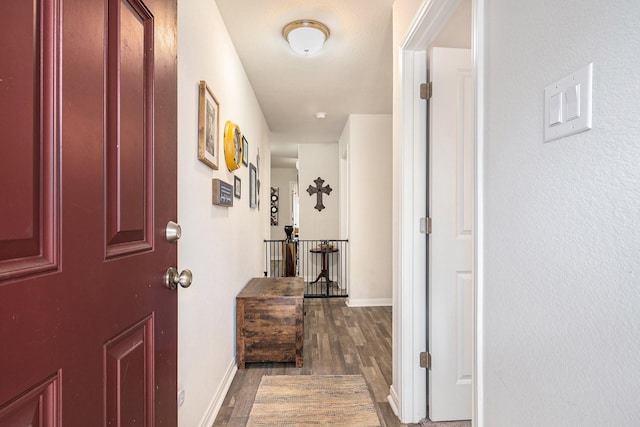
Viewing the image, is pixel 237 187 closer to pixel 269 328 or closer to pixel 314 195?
pixel 269 328

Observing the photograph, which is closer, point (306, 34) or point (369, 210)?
point (306, 34)

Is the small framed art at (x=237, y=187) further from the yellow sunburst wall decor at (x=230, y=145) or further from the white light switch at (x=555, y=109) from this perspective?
the white light switch at (x=555, y=109)

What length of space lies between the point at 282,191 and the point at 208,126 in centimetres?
783

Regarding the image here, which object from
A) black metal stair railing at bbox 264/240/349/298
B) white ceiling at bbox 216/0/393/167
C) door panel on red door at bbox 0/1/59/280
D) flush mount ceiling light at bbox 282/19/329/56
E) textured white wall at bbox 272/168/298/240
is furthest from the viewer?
textured white wall at bbox 272/168/298/240

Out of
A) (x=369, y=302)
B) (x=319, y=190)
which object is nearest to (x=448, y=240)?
(x=369, y=302)

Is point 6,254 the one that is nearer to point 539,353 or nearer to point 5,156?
point 5,156

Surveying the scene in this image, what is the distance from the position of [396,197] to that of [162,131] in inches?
56.1

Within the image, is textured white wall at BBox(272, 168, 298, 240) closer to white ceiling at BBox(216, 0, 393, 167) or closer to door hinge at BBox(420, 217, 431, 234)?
white ceiling at BBox(216, 0, 393, 167)

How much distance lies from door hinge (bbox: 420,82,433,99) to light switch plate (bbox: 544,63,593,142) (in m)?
1.24

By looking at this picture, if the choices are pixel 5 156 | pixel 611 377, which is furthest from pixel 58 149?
pixel 611 377

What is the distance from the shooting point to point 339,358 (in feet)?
9.32

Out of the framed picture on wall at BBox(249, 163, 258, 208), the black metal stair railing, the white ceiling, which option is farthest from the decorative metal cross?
the framed picture on wall at BBox(249, 163, 258, 208)

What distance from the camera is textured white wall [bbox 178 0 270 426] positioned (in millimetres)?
1562

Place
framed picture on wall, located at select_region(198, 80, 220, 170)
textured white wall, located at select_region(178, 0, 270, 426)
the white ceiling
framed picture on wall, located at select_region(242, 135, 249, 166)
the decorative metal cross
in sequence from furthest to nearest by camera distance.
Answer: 1. the decorative metal cross
2. framed picture on wall, located at select_region(242, 135, 249, 166)
3. the white ceiling
4. framed picture on wall, located at select_region(198, 80, 220, 170)
5. textured white wall, located at select_region(178, 0, 270, 426)
